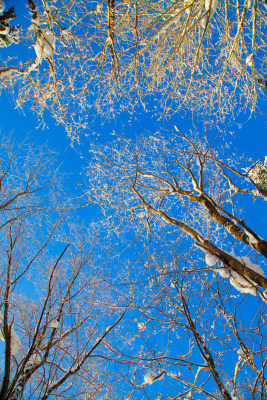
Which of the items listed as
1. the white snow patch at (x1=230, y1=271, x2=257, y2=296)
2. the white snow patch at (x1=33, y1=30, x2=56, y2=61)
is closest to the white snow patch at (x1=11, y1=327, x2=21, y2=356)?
the white snow patch at (x1=230, y1=271, x2=257, y2=296)

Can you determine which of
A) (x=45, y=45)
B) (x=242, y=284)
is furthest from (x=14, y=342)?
(x=45, y=45)

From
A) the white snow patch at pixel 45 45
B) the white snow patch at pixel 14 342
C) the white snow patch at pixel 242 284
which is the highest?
the white snow patch at pixel 45 45

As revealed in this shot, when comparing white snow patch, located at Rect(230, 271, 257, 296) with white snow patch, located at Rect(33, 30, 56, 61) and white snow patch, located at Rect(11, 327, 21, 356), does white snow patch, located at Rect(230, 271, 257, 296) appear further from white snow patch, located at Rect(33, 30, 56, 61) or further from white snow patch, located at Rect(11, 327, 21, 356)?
white snow patch, located at Rect(11, 327, 21, 356)

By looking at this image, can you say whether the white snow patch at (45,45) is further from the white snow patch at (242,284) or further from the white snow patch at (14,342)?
the white snow patch at (14,342)

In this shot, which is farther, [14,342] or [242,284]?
[14,342]

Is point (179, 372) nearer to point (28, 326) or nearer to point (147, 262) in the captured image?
point (147, 262)

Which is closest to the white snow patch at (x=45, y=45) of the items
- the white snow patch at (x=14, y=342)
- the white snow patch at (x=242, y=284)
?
the white snow patch at (x=242, y=284)

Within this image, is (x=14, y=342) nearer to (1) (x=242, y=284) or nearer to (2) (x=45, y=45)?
(1) (x=242, y=284)

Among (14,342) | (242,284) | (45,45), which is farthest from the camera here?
(14,342)

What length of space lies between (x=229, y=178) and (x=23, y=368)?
522 cm

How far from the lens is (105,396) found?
4.79 metres

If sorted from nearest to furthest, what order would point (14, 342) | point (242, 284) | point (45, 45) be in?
point (242, 284) → point (45, 45) → point (14, 342)

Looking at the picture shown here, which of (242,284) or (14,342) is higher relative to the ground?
(14,342)

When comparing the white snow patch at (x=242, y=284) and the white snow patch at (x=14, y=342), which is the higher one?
the white snow patch at (x=14, y=342)
